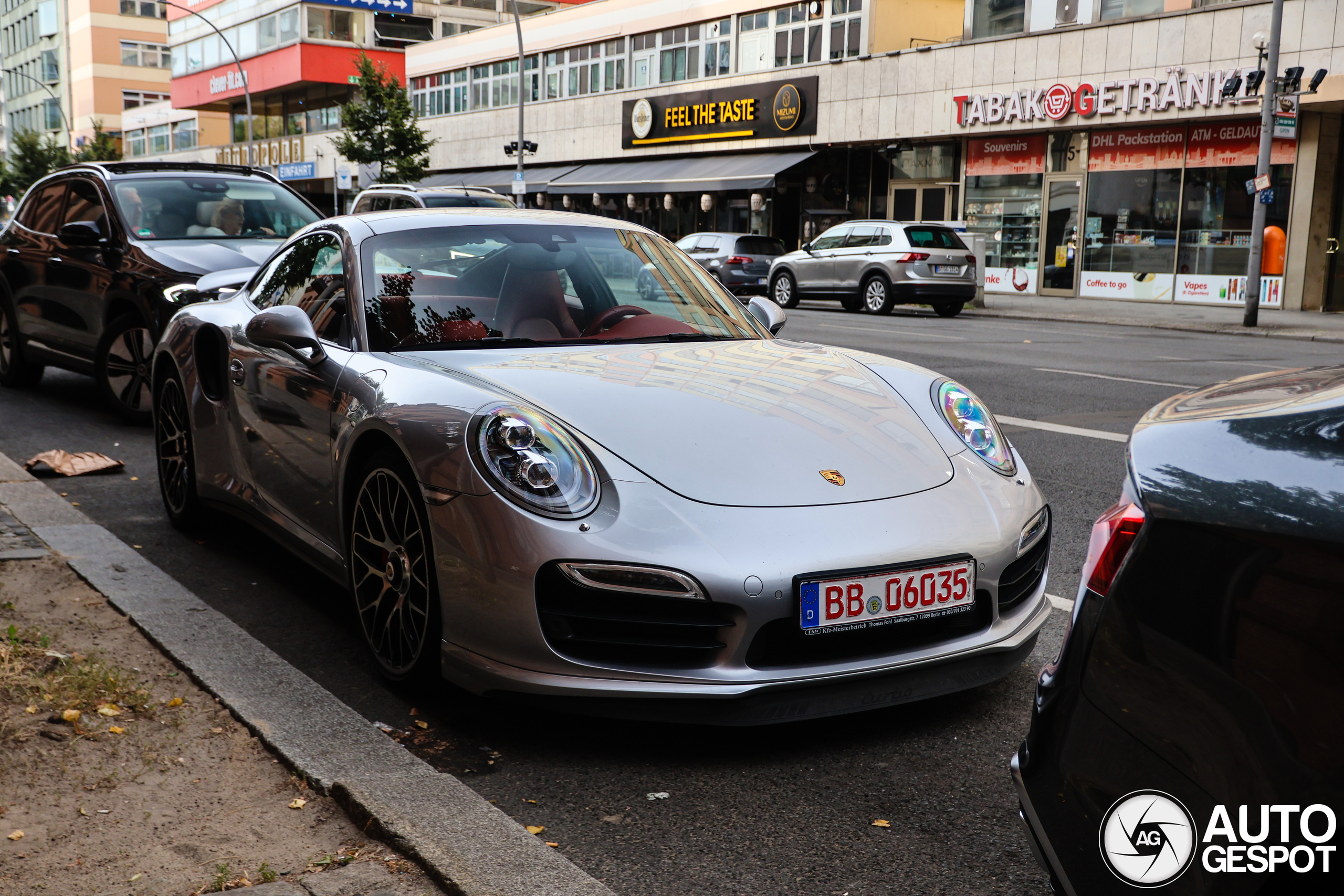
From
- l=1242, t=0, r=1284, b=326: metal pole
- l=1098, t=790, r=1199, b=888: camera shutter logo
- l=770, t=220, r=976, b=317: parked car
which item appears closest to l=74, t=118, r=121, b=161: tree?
l=770, t=220, r=976, b=317: parked car

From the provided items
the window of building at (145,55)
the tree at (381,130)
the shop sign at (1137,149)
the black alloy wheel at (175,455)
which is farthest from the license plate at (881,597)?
the window of building at (145,55)

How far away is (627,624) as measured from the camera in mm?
2994

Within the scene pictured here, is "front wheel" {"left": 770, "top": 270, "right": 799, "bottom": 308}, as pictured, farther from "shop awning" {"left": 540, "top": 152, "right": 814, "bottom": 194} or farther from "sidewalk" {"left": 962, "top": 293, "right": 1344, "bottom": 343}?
"shop awning" {"left": 540, "top": 152, "right": 814, "bottom": 194}

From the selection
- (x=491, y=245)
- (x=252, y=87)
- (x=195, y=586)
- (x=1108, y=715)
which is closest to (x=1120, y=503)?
(x=1108, y=715)

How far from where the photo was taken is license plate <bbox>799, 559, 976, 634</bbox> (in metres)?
2.96

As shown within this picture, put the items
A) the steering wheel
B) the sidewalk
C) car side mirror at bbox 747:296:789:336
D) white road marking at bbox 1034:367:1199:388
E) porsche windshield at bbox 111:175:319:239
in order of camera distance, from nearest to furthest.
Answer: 1. the steering wheel
2. car side mirror at bbox 747:296:789:336
3. porsche windshield at bbox 111:175:319:239
4. white road marking at bbox 1034:367:1199:388
5. the sidewalk

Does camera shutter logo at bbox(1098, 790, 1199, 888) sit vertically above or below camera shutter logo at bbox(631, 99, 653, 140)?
below

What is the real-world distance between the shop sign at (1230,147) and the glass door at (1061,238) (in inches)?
110

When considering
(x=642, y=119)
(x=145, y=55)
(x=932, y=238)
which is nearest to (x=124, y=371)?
(x=932, y=238)

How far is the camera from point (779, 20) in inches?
1449

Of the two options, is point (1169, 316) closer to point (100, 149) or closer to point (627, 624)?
point (627, 624)

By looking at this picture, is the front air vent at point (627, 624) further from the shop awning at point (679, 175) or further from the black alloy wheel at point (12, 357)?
the shop awning at point (679, 175)

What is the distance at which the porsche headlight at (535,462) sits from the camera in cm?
306

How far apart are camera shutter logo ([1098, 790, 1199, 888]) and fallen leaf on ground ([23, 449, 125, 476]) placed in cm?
609
